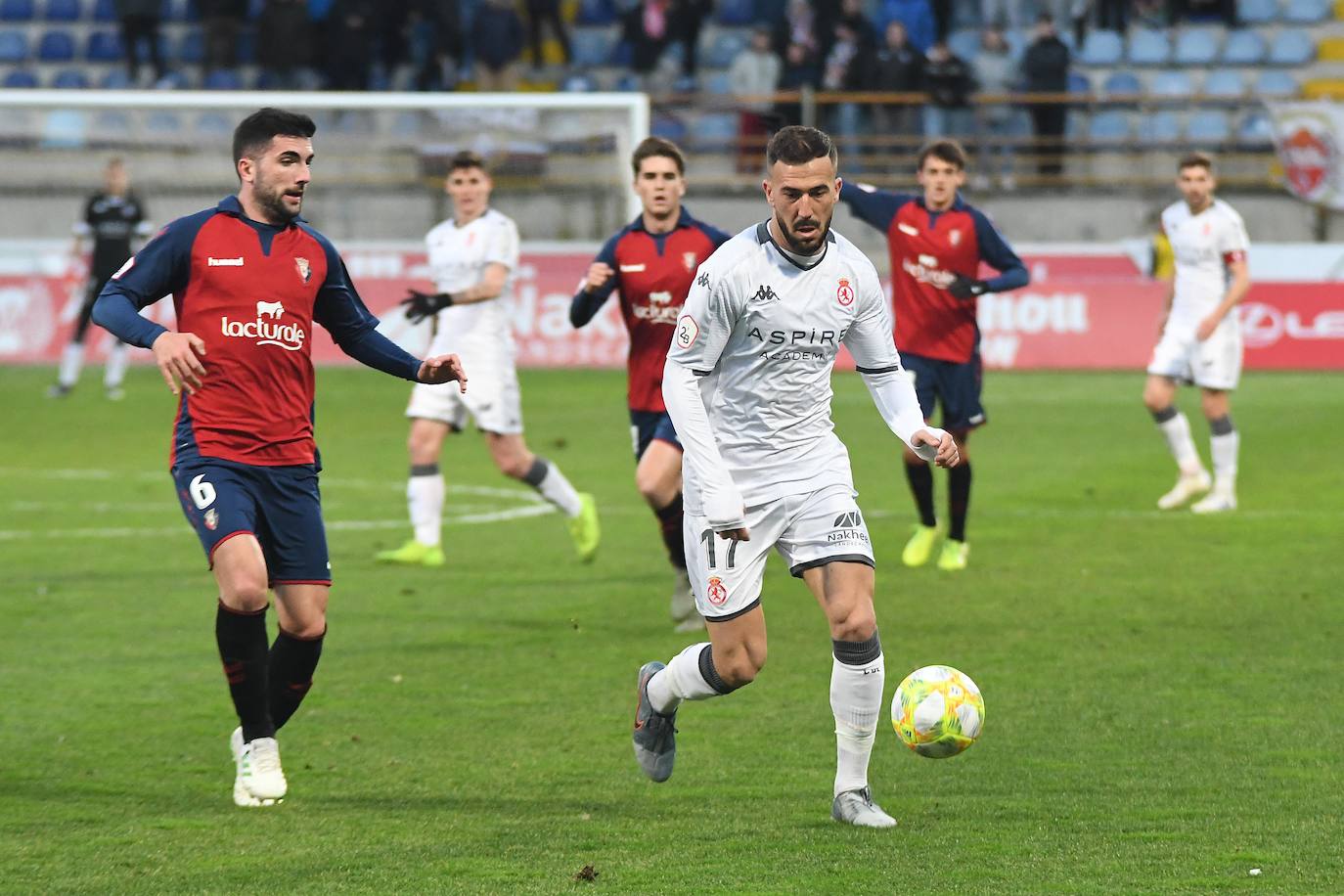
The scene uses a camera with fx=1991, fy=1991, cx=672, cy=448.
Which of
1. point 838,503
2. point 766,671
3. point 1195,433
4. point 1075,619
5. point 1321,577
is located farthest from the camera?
point 1195,433

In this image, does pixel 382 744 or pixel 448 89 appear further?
pixel 448 89

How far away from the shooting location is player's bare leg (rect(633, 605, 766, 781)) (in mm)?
6234

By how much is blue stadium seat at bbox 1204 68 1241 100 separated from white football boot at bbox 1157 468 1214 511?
15899 mm

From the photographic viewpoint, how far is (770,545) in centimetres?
626

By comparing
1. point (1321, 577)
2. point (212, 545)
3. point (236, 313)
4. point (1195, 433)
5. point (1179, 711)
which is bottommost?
point (1195, 433)

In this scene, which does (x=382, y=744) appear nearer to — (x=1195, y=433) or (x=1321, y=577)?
(x=1321, y=577)

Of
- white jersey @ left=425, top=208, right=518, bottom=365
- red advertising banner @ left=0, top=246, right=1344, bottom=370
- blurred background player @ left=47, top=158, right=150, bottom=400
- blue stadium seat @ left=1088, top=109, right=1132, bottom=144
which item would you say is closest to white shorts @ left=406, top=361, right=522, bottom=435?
white jersey @ left=425, top=208, right=518, bottom=365

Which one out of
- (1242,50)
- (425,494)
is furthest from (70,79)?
(425,494)

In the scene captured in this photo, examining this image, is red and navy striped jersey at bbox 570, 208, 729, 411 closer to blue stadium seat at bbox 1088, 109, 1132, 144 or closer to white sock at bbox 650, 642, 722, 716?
white sock at bbox 650, 642, 722, 716

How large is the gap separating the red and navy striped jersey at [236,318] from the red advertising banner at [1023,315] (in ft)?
54.9

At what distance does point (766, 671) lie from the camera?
28.3 ft

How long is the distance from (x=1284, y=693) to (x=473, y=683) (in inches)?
130

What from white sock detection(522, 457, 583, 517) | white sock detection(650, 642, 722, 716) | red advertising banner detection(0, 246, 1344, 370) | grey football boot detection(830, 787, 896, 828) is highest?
white sock detection(650, 642, 722, 716)

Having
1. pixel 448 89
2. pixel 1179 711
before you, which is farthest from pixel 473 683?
pixel 448 89
